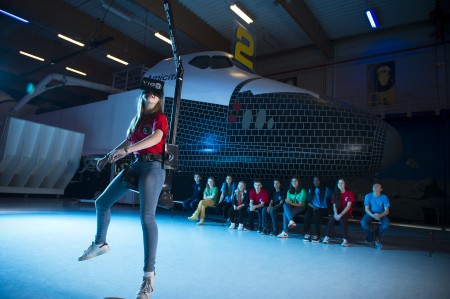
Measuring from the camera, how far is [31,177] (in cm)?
1092

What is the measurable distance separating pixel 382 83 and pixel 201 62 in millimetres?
9079

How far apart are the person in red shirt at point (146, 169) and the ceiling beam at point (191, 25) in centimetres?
949

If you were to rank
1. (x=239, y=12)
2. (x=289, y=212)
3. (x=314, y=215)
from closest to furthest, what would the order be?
1. (x=314, y=215)
2. (x=289, y=212)
3. (x=239, y=12)

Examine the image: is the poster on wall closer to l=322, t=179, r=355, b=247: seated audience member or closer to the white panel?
l=322, t=179, r=355, b=247: seated audience member

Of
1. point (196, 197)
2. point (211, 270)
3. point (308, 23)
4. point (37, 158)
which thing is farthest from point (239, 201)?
point (308, 23)

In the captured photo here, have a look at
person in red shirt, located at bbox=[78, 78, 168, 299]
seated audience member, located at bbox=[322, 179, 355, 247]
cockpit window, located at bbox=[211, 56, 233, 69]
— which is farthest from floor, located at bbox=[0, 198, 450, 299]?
cockpit window, located at bbox=[211, 56, 233, 69]

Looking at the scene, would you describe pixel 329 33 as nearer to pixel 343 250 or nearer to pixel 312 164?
pixel 312 164

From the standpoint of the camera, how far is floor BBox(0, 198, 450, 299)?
2.08 meters

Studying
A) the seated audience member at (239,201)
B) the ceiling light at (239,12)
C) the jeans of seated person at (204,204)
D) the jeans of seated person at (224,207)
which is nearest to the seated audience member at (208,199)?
the jeans of seated person at (204,204)

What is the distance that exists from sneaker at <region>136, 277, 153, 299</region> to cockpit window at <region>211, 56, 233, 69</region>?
5067mm

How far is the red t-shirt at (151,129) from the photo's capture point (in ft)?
7.16

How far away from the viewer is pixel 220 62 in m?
6.34

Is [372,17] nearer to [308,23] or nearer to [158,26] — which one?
[308,23]

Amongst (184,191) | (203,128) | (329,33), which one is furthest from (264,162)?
(329,33)
